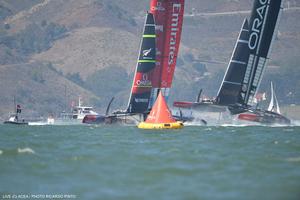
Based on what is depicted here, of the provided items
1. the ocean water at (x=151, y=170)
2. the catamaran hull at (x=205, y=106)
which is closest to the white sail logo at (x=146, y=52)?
the catamaran hull at (x=205, y=106)

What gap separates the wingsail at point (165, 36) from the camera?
101 meters

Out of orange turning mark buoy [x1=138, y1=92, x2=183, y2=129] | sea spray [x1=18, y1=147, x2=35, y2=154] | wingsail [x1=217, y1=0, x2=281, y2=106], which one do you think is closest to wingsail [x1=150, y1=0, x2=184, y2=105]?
wingsail [x1=217, y1=0, x2=281, y2=106]

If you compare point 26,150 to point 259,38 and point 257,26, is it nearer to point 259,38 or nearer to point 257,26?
point 257,26

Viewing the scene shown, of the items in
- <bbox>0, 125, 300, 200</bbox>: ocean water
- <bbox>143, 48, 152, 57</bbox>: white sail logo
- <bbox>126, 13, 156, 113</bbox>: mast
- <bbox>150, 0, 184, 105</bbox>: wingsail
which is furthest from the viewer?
<bbox>150, 0, 184, 105</bbox>: wingsail

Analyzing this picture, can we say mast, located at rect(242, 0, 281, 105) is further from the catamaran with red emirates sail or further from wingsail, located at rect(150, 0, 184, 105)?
the catamaran with red emirates sail

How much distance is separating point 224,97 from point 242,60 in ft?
12.7

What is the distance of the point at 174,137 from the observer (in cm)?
6838

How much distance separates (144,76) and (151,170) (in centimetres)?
5442

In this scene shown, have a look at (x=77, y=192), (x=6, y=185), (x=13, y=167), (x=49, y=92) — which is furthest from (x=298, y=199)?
(x=49, y=92)

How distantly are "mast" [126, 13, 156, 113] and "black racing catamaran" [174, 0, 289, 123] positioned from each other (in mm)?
7496

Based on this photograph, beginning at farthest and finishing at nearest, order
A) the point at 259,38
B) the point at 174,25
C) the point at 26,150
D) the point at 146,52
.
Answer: the point at 174,25, the point at 259,38, the point at 146,52, the point at 26,150

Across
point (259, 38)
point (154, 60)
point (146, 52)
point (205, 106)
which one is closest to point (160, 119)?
point (146, 52)

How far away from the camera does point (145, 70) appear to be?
97.2 meters

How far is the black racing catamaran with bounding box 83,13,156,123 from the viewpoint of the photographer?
317 feet
